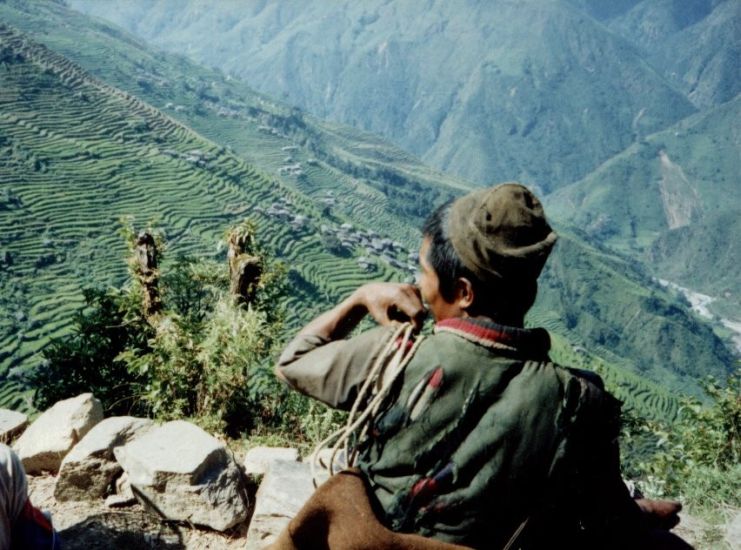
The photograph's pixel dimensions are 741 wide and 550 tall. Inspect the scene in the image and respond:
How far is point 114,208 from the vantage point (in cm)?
5225

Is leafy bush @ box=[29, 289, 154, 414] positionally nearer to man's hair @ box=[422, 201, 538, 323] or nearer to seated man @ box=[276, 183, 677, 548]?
seated man @ box=[276, 183, 677, 548]

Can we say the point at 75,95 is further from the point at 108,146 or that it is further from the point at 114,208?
the point at 114,208

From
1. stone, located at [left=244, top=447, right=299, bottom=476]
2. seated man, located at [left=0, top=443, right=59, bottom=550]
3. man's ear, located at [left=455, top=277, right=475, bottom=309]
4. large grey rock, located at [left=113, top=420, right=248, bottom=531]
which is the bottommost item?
stone, located at [left=244, top=447, right=299, bottom=476]

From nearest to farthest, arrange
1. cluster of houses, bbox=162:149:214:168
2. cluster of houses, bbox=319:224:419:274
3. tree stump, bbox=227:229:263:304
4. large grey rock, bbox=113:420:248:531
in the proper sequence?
large grey rock, bbox=113:420:248:531 → tree stump, bbox=227:229:263:304 → cluster of houses, bbox=319:224:419:274 → cluster of houses, bbox=162:149:214:168

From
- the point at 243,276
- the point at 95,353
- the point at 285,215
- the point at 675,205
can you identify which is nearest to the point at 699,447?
the point at 243,276

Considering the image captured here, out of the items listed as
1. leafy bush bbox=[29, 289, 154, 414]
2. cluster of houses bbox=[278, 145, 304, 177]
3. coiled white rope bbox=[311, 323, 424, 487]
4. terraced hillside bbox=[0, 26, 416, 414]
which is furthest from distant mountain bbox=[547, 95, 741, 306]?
coiled white rope bbox=[311, 323, 424, 487]

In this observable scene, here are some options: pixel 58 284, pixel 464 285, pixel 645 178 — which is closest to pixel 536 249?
pixel 464 285

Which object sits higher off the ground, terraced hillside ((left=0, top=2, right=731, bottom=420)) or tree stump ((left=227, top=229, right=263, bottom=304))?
tree stump ((left=227, top=229, right=263, bottom=304))

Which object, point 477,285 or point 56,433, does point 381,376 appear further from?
point 56,433

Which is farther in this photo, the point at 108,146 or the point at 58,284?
the point at 108,146

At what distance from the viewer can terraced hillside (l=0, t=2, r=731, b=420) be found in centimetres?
5669

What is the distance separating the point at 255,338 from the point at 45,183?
55683mm

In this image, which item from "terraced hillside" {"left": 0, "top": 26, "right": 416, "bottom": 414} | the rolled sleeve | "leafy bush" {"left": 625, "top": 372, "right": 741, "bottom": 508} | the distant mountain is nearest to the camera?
the rolled sleeve

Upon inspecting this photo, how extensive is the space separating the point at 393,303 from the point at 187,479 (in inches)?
85.1
